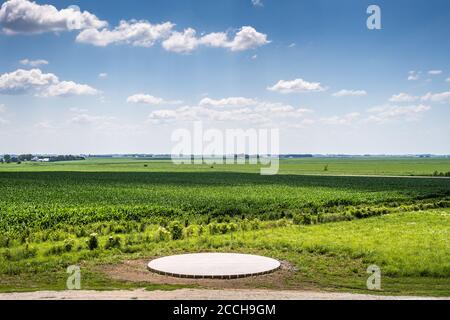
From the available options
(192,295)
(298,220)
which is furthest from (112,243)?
(298,220)

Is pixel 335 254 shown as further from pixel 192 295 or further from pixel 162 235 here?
pixel 162 235

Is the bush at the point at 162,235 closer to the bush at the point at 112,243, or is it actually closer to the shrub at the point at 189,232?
the shrub at the point at 189,232

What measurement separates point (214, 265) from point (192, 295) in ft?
14.4

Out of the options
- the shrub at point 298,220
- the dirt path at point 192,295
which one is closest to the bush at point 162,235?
the dirt path at point 192,295

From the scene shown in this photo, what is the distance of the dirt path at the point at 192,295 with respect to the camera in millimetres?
12891

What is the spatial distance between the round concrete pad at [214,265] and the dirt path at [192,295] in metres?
2.20

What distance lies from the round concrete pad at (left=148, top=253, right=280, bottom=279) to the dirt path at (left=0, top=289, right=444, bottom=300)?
7.23 ft

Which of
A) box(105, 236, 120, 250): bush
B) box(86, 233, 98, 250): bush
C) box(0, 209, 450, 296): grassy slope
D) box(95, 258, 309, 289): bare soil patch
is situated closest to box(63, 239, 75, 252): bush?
box(86, 233, 98, 250): bush

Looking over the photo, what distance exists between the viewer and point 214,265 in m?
17.7

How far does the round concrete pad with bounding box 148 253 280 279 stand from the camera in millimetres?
16266
